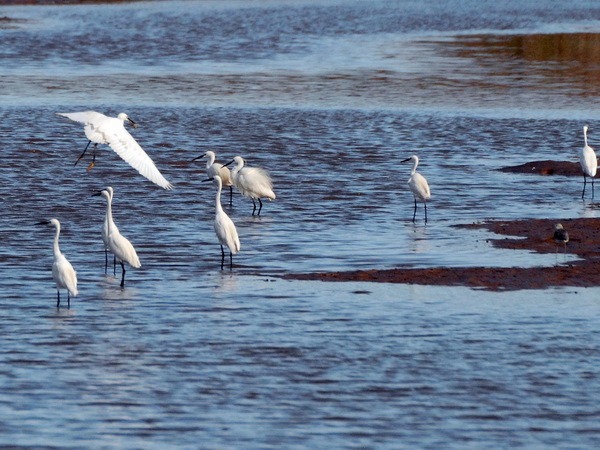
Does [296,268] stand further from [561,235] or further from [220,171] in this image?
[220,171]

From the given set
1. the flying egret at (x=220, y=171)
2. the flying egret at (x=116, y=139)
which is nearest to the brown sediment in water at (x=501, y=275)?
the flying egret at (x=116, y=139)

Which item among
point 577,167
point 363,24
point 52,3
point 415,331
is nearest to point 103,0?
point 52,3

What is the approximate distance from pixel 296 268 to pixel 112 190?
7.57 ft

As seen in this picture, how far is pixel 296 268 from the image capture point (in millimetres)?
16156

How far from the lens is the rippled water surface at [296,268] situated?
10789 mm

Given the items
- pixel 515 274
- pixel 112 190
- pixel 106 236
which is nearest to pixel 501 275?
pixel 515 274

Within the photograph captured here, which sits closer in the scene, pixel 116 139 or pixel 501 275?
pixel 501 275

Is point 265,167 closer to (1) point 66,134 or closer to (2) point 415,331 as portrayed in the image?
(1) point 66,134

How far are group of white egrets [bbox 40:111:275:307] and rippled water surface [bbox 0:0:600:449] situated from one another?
1.07 feet

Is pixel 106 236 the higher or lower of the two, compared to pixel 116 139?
lower

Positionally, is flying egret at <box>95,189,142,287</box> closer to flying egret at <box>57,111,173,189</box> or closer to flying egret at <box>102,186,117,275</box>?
flying egret at <box>102,186,117,275</box>

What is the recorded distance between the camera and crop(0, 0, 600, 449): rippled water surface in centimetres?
1079

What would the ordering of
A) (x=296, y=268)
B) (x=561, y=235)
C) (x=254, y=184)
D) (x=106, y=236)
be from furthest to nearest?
(x=254, y=184) → (x=561, y=235) → (x=296, y=268) → (x=106, y=236)

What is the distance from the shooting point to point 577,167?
2433cm
